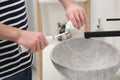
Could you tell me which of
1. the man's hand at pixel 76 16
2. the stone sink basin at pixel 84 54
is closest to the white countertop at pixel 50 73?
the stone sink basin at pixel 84 54

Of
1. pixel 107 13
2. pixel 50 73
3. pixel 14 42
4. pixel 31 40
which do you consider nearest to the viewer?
pixel 31 40

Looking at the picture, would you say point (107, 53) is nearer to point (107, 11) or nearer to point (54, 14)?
point (107, 11)

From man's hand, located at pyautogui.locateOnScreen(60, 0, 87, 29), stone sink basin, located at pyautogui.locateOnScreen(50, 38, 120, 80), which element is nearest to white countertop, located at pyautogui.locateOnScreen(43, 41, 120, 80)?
stone sink basin, located at pyautogui.locateOnScreen(50, 38, 120, 80)

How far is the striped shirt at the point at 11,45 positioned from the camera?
0.98 metres

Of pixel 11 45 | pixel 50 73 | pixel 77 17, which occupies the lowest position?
pixel 50 73

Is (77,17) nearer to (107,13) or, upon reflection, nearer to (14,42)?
(14,42)

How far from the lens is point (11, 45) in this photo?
1.01 metres

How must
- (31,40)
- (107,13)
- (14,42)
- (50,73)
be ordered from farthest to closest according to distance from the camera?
(107,13), (50,73), (14,42), (31,40)

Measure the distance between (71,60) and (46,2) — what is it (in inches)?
30.9

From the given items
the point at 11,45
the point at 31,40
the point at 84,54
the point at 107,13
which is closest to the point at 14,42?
the point at 11,45

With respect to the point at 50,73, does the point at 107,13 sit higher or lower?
higher

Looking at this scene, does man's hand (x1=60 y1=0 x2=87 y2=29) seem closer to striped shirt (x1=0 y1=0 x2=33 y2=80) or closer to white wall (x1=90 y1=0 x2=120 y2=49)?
striped shirt (x1=0 y1=0 x2=33 y2=80)

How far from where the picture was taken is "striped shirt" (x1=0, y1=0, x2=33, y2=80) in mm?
980

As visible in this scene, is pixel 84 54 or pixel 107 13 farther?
pixel 107 13
